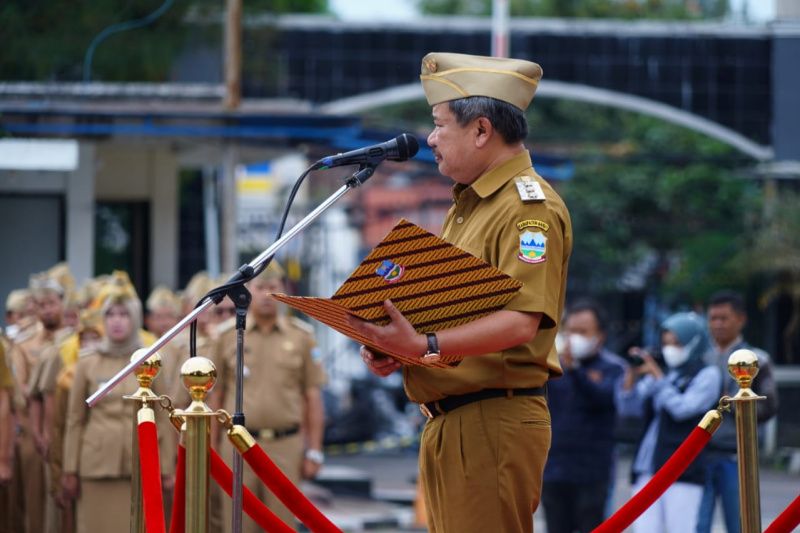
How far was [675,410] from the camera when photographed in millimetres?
8797

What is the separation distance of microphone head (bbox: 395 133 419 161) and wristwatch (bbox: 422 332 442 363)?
2.78 feet

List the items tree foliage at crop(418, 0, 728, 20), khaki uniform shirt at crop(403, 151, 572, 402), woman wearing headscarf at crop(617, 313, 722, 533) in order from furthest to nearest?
tree foliage at crop(418, 0, 728, 20) < woman wearing headscarf at crop(617, 313, 722, 533) < khaki uniform shirt at crop(403, 151, 572, 402)

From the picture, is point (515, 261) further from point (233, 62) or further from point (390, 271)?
point (233, 62)

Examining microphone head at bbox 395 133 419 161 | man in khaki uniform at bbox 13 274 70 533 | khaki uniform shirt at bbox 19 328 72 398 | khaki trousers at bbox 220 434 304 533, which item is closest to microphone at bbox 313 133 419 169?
microphone head at bbox 395 133 419 161

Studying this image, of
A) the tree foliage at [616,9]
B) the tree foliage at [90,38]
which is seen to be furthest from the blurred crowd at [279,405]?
the tree foliage at [616,9]

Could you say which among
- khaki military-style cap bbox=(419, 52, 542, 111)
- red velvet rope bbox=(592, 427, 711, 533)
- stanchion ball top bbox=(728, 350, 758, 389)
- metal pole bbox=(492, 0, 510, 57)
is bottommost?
red velvet rope bbox=(592, 427, 711, 533)

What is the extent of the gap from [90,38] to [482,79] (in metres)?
14.0

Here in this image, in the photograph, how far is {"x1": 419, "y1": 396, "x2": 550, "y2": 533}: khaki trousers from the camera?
194 inches

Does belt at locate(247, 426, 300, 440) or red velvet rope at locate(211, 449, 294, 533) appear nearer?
red velvet rope at locate(211, 449, 294, 533)

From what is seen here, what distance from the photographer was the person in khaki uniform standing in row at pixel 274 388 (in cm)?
994

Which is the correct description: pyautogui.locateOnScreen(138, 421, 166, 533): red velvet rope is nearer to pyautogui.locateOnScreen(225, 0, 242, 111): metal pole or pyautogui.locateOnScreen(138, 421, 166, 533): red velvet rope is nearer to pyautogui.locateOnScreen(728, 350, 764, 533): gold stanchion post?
pyautogui.locateOnScreen(728, 350, 764, 533): gold stanchion post

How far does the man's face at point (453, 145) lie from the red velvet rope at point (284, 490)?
120cm

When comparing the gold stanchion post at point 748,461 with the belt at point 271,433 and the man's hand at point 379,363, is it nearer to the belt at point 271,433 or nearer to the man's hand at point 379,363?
the man's hand at point 379,363

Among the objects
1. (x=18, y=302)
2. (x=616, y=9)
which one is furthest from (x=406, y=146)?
(x=616, y=9)
